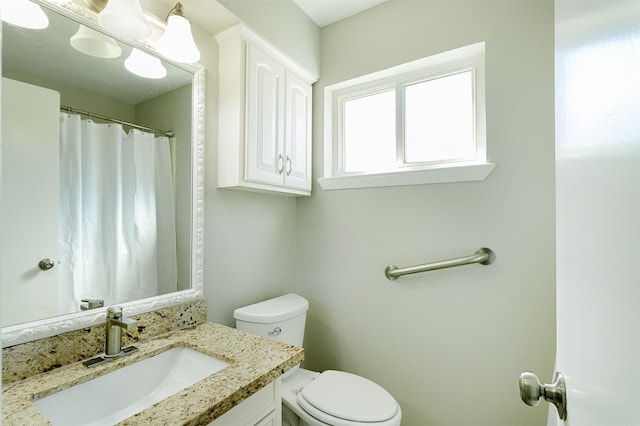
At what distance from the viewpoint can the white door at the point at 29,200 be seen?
831mm

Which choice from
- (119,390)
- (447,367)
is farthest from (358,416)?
(119,390)

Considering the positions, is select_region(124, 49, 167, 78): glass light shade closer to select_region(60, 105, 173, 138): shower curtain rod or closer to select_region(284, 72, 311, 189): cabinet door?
select_region(60, 105, 173, 138): shower curtain rod

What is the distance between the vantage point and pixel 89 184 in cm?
100

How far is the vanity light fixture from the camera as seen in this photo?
113 centimetres

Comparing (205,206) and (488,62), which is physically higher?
(488,62)

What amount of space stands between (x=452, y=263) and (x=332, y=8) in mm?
1564

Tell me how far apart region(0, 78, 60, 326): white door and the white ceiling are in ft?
4.48

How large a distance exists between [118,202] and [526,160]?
165 centimetres

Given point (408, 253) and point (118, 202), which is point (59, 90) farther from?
point (408, 253)

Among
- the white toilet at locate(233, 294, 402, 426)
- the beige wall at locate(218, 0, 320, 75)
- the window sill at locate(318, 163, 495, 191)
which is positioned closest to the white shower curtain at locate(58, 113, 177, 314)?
the white toilet at locate(233, 294, 402, 426)

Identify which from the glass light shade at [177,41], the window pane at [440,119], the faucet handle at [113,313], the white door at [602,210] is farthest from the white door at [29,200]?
the window pane at [440,119]

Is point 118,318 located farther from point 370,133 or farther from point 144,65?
point 370,133

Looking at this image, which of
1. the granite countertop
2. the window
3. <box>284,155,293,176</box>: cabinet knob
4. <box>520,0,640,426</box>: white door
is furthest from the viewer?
<box>284,155,293,176</box>: cabinet knob

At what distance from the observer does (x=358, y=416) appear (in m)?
1.15
